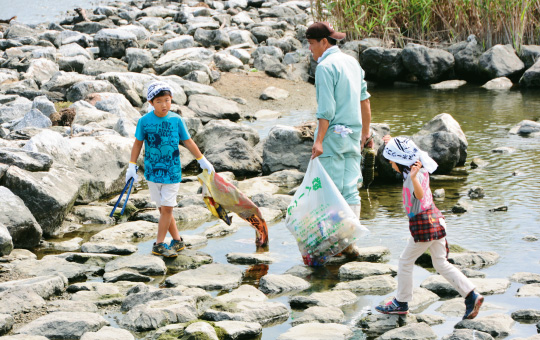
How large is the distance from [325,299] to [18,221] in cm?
278

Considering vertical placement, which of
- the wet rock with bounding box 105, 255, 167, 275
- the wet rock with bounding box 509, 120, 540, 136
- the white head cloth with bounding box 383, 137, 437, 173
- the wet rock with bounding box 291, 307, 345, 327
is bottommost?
the wet rock with bounding box 291, 307, 345, 327

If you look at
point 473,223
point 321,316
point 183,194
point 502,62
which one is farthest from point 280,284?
point 502,62

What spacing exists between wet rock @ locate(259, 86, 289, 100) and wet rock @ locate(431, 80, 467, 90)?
343 centimetres

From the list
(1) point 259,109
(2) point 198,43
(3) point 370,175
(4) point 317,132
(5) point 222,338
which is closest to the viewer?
(5) point 222,338

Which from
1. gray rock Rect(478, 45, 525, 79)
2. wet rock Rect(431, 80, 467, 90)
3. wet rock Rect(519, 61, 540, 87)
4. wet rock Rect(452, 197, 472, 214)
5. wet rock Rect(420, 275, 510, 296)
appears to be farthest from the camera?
wet rock Rect(431, 80, 467, 90)

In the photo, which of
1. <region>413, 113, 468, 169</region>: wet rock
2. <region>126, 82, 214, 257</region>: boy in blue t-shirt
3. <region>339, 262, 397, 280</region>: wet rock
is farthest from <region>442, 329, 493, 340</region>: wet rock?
<region>413, 113, 468, 169</region>: wet rock

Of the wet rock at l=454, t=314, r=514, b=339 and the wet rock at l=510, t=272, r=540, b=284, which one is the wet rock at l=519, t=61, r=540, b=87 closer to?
the wet rock at l=510, t=272, r=540, b=284

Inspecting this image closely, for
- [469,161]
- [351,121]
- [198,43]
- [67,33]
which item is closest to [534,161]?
[469,161]

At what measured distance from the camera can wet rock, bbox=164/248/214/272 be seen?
5.55 meters

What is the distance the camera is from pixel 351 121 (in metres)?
5.34

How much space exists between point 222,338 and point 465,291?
4.92 feet

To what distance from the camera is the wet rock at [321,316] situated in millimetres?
4352

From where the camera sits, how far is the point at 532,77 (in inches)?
567

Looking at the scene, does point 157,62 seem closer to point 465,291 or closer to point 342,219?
point 342,219
